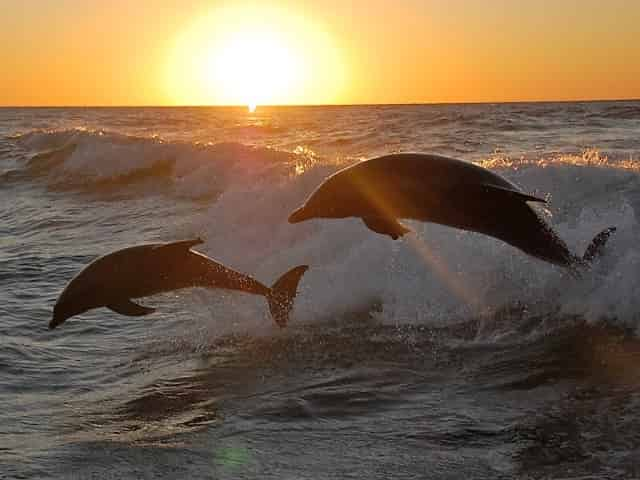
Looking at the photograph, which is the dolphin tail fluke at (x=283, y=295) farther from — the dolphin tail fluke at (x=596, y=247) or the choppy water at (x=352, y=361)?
the dolphin tail fluke at (x=596, y=247)

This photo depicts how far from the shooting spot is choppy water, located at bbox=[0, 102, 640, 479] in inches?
233

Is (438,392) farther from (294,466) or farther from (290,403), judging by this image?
(294,466)

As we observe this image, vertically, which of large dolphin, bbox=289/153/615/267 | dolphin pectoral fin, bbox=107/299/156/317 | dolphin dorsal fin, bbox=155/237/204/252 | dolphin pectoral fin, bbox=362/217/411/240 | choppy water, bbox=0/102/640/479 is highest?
large dolphin, bbox=289/153/615/267

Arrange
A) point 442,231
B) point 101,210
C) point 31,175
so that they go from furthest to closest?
point 31,175 → point 101,210 → point 442,231

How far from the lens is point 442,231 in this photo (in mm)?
11594

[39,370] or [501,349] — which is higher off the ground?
[501,349]

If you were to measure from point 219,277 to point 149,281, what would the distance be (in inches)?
28.3

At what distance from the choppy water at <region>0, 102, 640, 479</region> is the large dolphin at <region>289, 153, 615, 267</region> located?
1302mm

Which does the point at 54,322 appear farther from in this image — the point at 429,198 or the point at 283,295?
the point at 429,198

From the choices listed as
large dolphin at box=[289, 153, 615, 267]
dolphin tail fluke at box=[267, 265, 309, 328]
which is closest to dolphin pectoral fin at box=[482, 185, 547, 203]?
large dolphin at box=[289, 153, 615, 267]

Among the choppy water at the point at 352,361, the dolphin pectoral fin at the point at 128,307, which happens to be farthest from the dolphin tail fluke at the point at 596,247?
the dolphin pectoral fin at the point at 128,307

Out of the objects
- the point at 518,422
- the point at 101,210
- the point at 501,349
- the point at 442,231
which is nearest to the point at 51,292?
the point at 442,231

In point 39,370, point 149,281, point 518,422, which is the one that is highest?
point 149,281

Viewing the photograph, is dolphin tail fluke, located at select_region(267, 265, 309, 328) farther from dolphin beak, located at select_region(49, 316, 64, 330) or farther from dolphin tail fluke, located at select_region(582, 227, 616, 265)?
dolphin tail fluke, located at select_region(582, 227, 616, 265)
